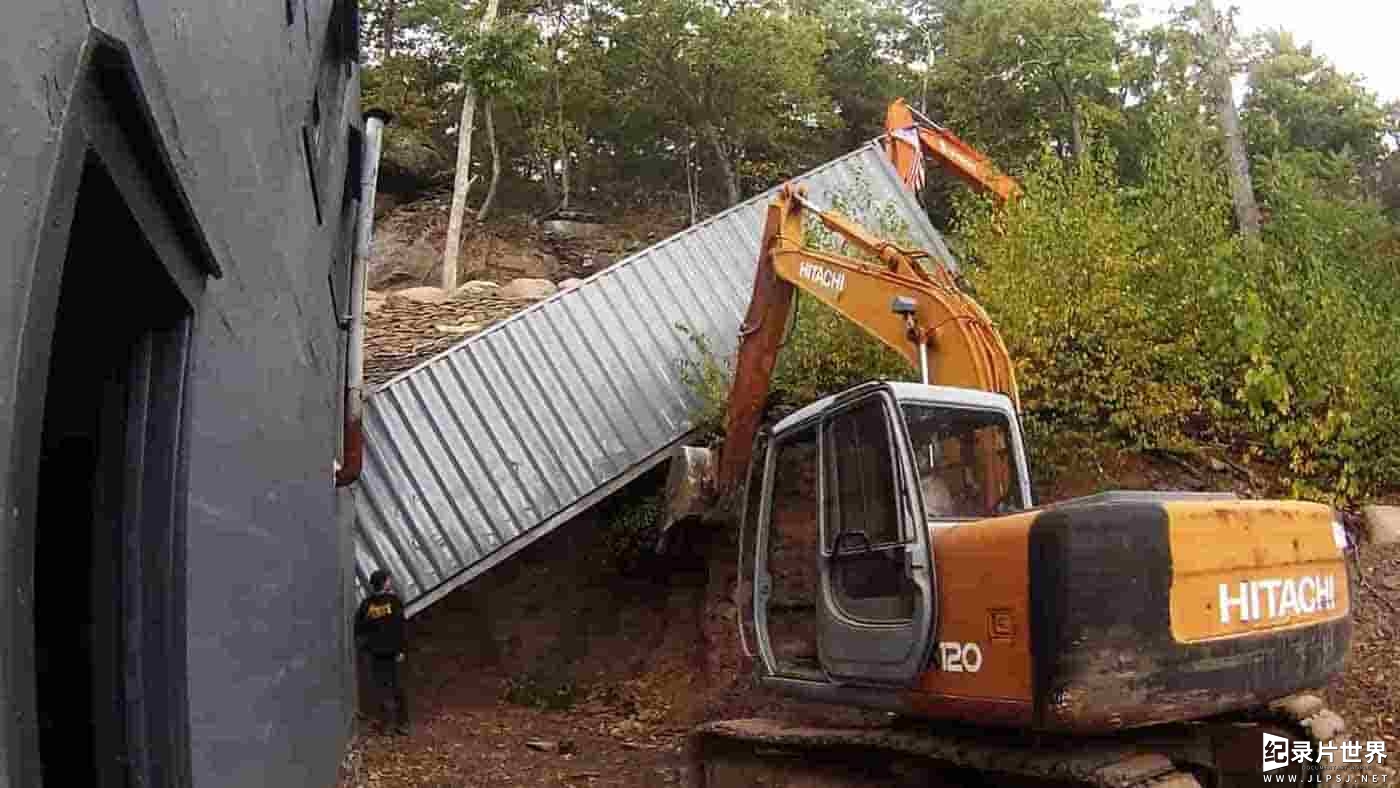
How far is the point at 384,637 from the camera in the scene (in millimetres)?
9320

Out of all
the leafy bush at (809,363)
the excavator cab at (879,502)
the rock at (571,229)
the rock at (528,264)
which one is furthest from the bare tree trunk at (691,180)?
the excavator cab at (879,502)

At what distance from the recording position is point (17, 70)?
1.63m

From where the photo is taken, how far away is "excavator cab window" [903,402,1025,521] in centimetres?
500

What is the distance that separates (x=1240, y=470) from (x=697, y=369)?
16.4 feet

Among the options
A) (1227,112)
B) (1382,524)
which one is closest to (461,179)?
(1227,112)

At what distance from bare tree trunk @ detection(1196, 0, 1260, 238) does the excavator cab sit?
34.5 feet

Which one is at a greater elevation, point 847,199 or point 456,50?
point 456,50

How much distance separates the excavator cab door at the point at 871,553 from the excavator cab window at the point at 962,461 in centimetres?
18

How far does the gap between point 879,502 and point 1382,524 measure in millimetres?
5717

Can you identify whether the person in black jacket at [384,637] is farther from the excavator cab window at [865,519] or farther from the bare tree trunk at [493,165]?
the bare tree trunk at [493,165]

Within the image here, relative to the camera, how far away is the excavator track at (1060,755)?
4031 mm

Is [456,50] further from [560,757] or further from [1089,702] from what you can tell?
[1089,702]

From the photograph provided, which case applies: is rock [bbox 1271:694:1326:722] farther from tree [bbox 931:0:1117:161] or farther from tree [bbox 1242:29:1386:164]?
tree [bbox 1242:29:1386:164]

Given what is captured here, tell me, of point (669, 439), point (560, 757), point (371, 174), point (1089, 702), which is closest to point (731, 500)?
point (669, 439)
